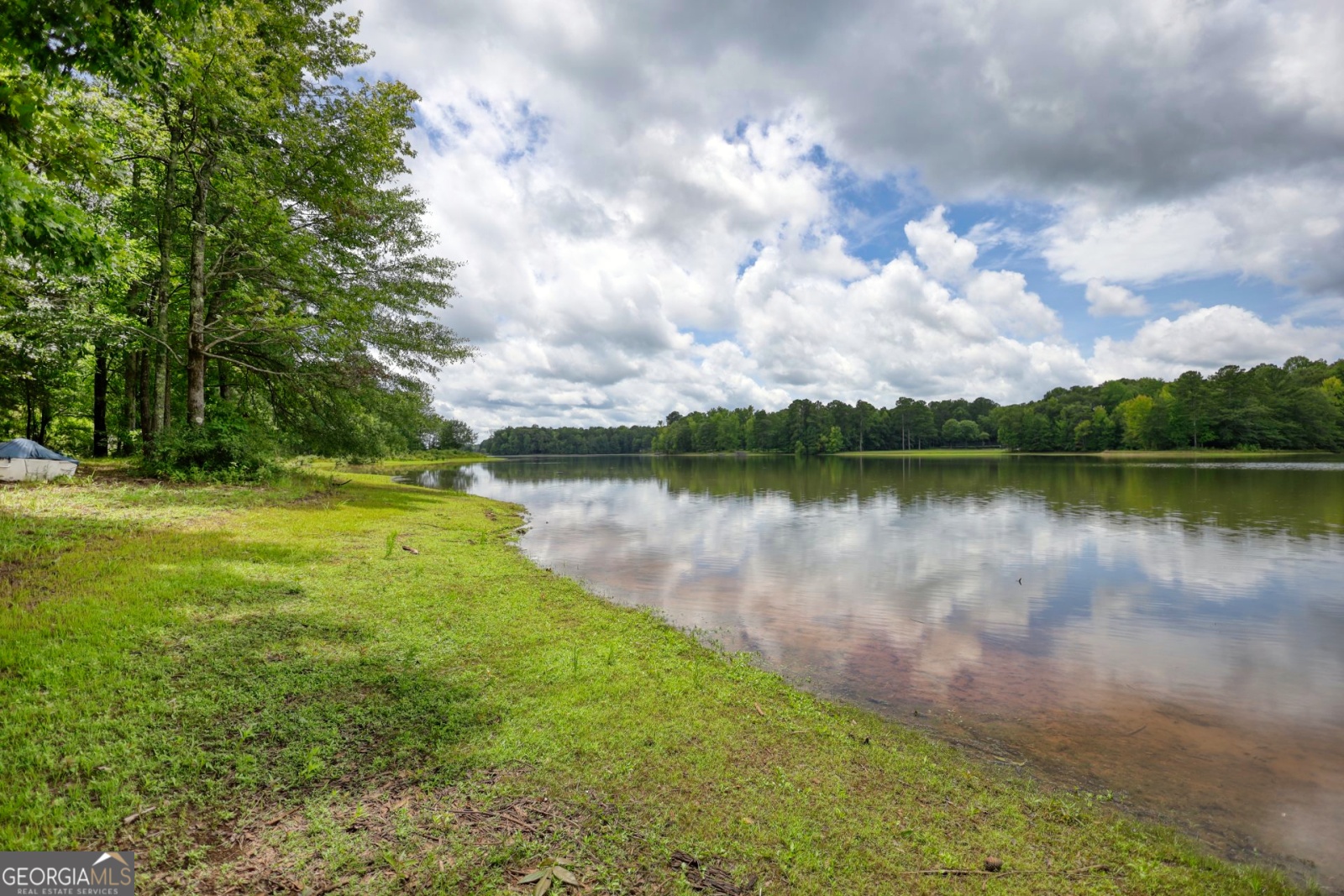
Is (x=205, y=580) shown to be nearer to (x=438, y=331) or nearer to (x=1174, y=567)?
(x=438, y=331)

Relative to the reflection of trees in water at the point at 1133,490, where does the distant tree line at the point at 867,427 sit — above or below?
above

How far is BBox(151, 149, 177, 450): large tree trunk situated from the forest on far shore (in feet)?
417

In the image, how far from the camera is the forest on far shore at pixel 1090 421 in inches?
3460

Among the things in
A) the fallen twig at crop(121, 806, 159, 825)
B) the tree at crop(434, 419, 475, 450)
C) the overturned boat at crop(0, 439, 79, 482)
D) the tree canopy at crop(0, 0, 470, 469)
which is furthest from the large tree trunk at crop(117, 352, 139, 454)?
the tree at crop(434, 419, 475, 450)

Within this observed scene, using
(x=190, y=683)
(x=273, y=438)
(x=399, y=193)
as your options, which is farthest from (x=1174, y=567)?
(x=273, y=438)

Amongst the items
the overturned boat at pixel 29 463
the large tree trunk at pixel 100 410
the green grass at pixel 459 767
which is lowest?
the green grass at pixel 459 767

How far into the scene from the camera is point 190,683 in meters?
5.61

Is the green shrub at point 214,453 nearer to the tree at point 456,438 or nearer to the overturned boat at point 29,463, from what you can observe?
the overturned boat at point 29,463

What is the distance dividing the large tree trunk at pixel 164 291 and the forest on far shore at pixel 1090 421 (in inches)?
5009

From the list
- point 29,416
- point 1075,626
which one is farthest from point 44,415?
point 1075,626

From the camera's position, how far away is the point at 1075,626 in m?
11.2

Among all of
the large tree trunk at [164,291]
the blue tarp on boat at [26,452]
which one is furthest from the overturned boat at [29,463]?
the large tree trunk at [164,291]

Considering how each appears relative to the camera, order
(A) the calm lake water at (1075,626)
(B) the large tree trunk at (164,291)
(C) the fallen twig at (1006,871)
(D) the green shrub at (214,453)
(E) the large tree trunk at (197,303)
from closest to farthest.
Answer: (C) the fallen twig at (1006,871)
(A) the calm lake water at (1075,626)
(D) the green shrub at (214,453)
(E) the large tree trunk at (197,303)
(B) the large tree trunk at (164,291)

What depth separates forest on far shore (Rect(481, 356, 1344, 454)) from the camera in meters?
87.9
